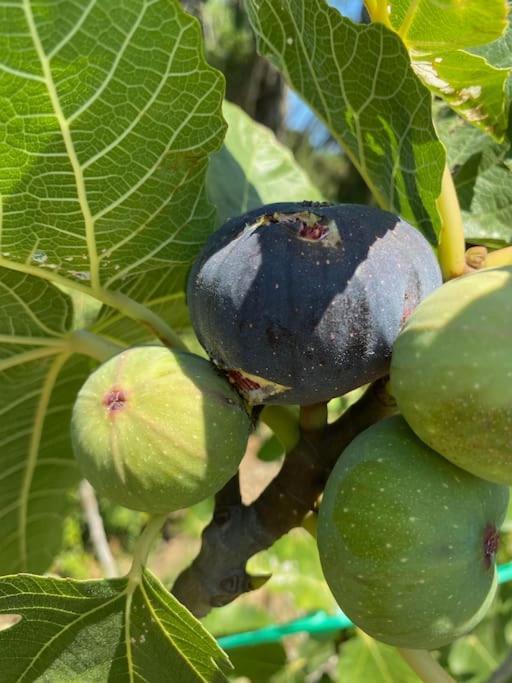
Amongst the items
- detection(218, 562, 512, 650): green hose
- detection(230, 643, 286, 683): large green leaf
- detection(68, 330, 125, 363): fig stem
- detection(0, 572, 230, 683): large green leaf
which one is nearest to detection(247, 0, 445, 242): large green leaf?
detection(68, 330, 125, 363): fig stem

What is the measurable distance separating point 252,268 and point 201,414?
135mm

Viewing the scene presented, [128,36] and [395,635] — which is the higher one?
[128,36]

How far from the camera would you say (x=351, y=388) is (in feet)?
2.22

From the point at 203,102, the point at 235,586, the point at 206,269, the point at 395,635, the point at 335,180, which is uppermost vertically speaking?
the point at 203,102

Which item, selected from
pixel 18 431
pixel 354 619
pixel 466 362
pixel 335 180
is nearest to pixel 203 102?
pixel 466 362

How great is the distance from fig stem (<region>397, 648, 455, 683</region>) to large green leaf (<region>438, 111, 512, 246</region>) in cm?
49

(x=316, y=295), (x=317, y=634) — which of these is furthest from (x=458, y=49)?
(x=317, y=634)

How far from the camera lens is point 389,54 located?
68 centimetres

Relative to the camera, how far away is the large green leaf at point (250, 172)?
45.2 inches

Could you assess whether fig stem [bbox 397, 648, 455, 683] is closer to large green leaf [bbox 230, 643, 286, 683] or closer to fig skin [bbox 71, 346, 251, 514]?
fig skin [bbox 71, 346, 251, 514]

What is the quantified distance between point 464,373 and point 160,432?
0.84 ft

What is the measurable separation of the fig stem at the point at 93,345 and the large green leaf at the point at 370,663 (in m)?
0.77

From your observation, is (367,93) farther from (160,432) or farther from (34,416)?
(34,416)

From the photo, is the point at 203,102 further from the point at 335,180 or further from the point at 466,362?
the point at 335,180
